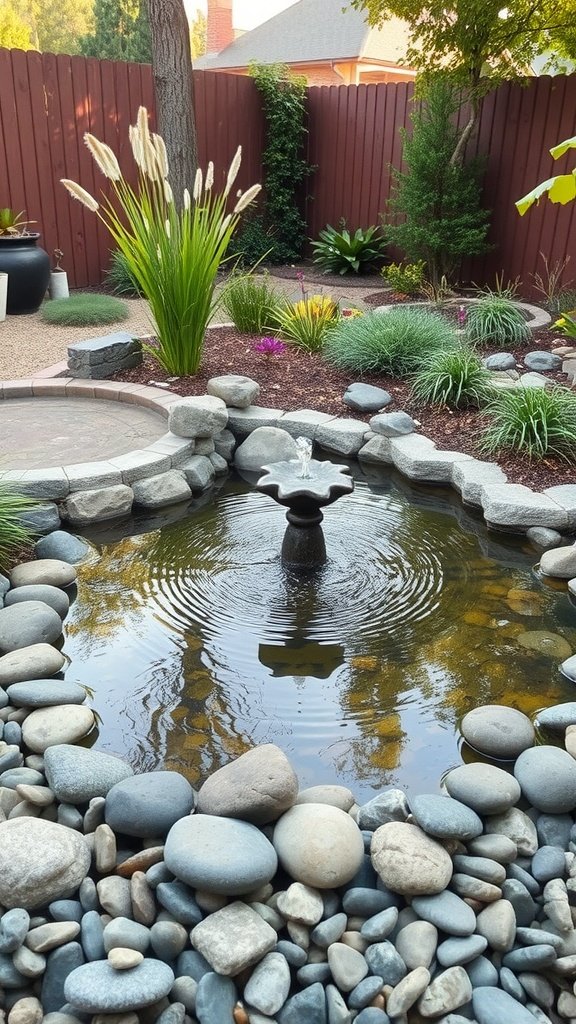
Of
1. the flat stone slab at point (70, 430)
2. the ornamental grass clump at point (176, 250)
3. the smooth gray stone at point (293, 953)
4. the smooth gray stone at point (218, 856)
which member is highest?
the ornamental grass clump at point (176, 250)

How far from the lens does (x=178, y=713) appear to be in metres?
2.65

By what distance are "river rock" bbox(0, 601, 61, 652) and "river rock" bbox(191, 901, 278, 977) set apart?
139 cm

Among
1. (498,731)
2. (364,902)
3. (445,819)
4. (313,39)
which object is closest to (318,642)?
(498,731)

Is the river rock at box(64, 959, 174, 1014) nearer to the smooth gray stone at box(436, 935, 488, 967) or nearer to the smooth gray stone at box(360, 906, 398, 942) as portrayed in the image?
the smooth gray stone at box(360, 906, 398, 942)

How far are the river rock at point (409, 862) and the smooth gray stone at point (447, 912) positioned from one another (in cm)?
2

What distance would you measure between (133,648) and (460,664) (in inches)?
48.2

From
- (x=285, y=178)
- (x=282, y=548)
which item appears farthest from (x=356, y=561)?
(x=285, y=178)

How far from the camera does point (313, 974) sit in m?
1.74

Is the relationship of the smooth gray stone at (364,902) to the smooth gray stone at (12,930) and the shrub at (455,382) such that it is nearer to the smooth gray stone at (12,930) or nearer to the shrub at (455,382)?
the smooth gray stone at (12,930)

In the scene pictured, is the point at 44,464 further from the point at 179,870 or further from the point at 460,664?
the point at 179,870

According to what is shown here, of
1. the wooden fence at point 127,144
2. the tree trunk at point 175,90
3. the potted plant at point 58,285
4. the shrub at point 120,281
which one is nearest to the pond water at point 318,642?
the tree trunk at point 175,90

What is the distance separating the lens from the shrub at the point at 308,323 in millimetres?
6098

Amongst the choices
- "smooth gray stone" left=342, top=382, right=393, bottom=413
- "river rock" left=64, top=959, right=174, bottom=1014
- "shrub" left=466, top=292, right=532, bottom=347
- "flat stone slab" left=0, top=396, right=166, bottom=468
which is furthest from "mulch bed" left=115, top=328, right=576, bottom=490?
"river rock" left=64, top=959, right=174, bottom=1014

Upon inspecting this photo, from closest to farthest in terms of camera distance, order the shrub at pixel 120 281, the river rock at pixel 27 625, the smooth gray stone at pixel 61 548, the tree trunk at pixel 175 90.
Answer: the river rock at pixel 27 625, the smooth gray stone at pixel 61 548, the tree trunk at pixel 175 90, the shrub at pixel 120 281
